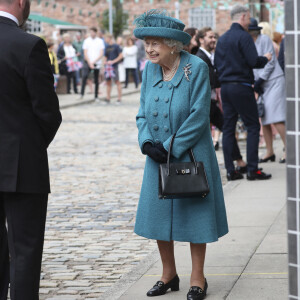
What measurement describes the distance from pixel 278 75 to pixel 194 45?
1.27 metres

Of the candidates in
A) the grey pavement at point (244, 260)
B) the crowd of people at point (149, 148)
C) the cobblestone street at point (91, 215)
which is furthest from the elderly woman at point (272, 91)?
the crowd of people at point (149, 148)

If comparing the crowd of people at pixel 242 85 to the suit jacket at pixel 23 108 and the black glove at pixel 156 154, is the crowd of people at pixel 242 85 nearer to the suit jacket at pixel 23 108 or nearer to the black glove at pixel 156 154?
the black glove at pixel 156 154

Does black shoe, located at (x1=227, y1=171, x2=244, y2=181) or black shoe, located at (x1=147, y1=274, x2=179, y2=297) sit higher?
black shoe, located at (x1=147, y1=274, x2=179, y2=297)

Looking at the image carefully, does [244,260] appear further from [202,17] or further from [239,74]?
[202,17]

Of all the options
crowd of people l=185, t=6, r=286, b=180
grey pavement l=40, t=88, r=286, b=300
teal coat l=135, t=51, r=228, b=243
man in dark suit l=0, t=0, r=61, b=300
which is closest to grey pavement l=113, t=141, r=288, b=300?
grey pavement l=40, t=88, r=286, b=300

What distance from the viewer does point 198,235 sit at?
16.4ft

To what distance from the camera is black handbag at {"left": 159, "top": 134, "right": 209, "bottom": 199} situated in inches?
193

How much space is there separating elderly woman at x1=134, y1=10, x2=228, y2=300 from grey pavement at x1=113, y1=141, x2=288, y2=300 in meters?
0.22

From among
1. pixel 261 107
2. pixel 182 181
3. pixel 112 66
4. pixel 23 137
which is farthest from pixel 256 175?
pixel 112 66

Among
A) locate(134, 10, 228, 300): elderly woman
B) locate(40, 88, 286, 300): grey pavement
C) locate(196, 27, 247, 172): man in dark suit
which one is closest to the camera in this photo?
locate(134, 10, 228, 300): elderly woman

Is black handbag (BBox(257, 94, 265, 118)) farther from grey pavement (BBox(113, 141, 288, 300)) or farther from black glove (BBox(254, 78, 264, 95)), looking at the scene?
grey pavement (BBox(113, 141, 288, 300))

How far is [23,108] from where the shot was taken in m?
4.18

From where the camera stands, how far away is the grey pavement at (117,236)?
5.62 metres

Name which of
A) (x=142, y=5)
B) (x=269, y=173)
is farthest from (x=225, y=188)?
(x=142, y=5)
